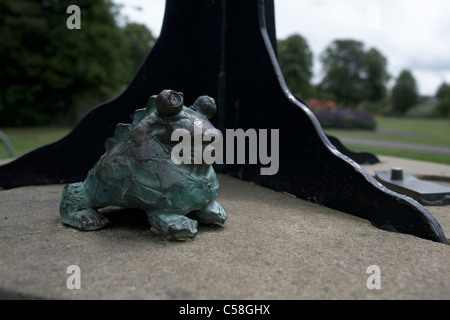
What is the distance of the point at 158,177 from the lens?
238 cm

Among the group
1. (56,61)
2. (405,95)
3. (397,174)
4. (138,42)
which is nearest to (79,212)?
(397,174)

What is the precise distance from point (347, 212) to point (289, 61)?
36.0 meters

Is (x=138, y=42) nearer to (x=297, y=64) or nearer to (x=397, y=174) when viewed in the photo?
(x=297, y=64)

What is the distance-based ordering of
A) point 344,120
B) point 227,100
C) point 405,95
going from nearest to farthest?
point 227,100 < point 344,120 < point 405,95

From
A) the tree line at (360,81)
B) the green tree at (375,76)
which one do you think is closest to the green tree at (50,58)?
the tree line at (360,81)

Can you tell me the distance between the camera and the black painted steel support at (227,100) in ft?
11.3

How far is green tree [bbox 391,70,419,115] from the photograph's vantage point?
47500 millimetres

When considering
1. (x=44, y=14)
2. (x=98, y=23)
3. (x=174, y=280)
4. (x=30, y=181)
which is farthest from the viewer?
(x=98, y=23)

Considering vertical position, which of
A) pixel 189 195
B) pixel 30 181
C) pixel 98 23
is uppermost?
pixel 98 23

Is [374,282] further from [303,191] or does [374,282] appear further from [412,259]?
[303,191]

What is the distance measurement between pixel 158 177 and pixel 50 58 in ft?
44.5

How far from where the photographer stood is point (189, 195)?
2404 mm

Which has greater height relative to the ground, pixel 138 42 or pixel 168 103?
pixel 138 42

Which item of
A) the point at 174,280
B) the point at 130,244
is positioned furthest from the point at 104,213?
the point at 174,280
